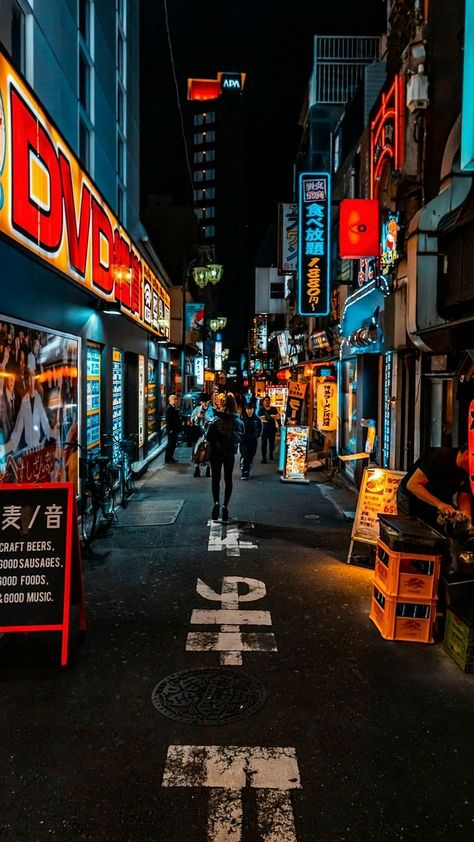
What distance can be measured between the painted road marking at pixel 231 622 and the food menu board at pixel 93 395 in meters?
5.14

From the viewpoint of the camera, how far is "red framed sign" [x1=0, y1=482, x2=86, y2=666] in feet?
17.7

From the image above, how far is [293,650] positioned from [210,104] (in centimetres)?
14028

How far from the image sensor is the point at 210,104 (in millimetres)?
126562

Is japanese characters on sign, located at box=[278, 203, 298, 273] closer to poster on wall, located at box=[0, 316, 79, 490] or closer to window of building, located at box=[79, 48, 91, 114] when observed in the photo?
window of building, located at box=[79, 48, 91, 114]

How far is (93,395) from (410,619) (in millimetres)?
8202

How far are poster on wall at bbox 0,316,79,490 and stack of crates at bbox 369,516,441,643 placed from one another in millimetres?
4325

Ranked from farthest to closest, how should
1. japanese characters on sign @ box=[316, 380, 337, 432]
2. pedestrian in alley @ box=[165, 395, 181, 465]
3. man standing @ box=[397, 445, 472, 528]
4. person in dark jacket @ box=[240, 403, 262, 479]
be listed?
pedestrian in alley @ box=[165, 395, 181, 465]
japanese characters on sign @ box=[316, 380, 337, 432]
person in dark jacket @ box=[240, 403, 262, 479]
man standing @ box=[397, 445, 472, 528]

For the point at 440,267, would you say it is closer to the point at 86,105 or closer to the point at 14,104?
the point at 14,104

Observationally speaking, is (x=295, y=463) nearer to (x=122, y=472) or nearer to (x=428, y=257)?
(x=122, y=472)

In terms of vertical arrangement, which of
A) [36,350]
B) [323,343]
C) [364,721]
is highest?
[323,343]

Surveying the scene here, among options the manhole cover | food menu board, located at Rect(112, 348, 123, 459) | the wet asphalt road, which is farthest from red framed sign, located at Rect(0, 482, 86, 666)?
food menu board, located at Rect(112, 348, 123, 459)

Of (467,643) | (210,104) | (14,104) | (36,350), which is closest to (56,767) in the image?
(467,643)

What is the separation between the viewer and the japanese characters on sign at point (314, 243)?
17016 mm

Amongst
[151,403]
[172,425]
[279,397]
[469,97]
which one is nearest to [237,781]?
[469,97]
